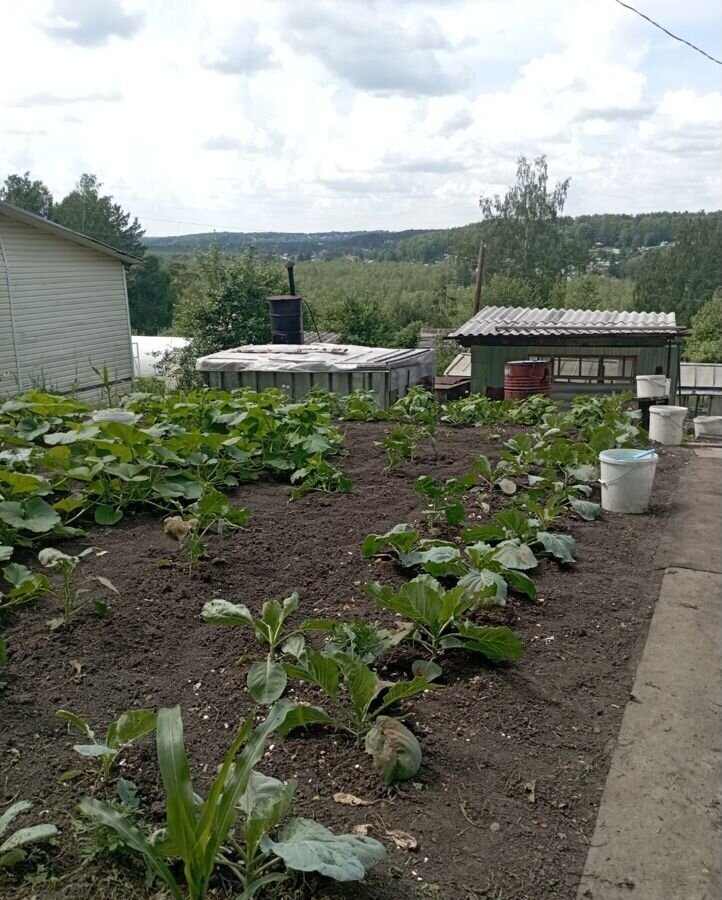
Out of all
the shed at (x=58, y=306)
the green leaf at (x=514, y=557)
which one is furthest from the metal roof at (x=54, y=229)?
the green leaf at (x=514, y=557)

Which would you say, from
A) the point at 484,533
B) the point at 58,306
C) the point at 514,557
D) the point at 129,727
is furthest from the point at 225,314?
the point at 129,727

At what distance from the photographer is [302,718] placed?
223 cm

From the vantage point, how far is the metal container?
11312mm

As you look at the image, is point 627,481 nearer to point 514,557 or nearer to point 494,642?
point 514,557

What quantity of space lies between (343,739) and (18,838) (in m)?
0.89

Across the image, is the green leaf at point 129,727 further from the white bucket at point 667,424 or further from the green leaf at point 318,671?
the white bucket at point 667,424

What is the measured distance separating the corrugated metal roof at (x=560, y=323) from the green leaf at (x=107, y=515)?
13.4 metres

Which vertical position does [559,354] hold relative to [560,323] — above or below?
below

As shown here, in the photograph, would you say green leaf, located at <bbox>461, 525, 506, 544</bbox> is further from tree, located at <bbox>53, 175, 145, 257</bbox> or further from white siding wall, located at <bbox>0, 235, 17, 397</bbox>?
tree, located at <bbox>53, 175, 145, 257</bbox>

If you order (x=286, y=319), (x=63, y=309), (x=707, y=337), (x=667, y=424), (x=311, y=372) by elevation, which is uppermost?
(x=63, y=309)

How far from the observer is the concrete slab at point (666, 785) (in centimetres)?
186

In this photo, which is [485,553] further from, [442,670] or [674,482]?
[674,482]

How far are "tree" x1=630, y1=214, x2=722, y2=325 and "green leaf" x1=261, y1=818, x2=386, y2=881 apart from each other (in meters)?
56.0

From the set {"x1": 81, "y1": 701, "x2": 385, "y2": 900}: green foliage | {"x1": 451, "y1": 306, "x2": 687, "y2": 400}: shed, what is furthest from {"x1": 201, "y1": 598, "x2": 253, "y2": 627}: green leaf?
{"x1": 451, "y1": 306, "x2": 687, "y2": 400}: shed
